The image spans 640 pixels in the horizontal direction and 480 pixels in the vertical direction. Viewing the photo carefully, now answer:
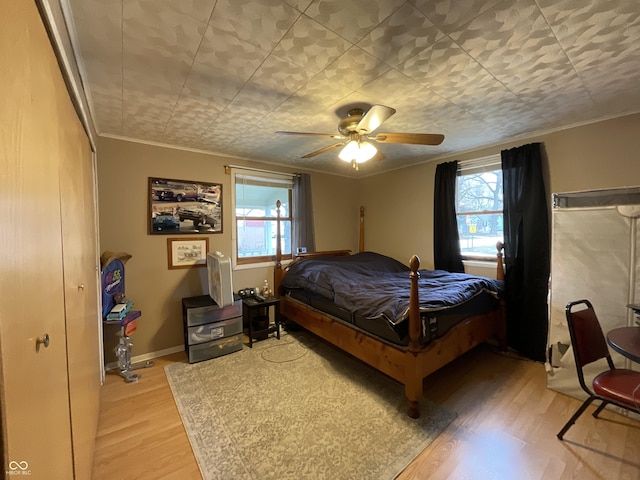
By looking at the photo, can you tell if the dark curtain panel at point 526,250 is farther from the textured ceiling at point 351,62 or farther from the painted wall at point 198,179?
the textured ceiling at point 351,62

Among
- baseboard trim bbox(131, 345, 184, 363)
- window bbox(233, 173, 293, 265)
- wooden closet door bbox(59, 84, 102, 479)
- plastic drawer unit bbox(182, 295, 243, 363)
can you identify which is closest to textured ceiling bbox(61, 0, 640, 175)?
wooden closet door bbox(59, 84, 102, 479)

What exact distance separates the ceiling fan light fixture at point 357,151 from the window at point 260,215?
179cm

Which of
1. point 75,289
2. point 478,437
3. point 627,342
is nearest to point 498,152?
point 627,342

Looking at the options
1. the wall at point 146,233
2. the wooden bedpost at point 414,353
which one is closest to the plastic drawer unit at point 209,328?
the wall at point 146,233

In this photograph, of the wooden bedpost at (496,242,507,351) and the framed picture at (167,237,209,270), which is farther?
the framed picture at (167,237,209,270)

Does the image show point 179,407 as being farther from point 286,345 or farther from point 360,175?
point 360,175

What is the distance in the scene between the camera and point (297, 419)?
1.94m

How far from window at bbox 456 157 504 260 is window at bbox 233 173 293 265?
2338 millimetres

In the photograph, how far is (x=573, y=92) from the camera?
1.93 metres

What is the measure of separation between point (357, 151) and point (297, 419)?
2.09m

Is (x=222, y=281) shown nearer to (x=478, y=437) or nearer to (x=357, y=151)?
(x=357, y=151)

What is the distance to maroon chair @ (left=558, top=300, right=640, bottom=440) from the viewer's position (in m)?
1.55

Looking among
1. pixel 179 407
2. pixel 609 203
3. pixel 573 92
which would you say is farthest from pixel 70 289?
pixel 609 203

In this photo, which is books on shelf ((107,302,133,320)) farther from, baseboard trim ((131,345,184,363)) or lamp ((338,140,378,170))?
lamp ((338,140,378,170))
